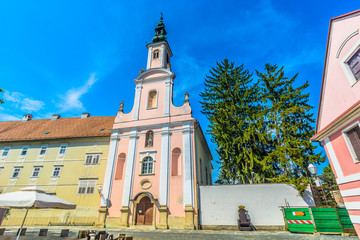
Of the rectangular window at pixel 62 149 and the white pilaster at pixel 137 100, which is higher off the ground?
the white pilaster at pixel 137 100

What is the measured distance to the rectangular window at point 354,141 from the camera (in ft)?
21.2

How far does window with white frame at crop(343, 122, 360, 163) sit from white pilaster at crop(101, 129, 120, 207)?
16.4 meters

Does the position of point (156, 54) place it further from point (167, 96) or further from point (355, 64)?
point (355, 64)

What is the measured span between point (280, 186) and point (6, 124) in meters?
33.1

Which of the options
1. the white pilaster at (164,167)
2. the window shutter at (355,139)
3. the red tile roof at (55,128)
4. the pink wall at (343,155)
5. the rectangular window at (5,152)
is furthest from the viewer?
the red tile roof at (55,128)

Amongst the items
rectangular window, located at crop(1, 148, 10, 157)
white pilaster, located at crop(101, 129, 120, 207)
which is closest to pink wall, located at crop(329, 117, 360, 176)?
white pilaster, located at crop(101, 129, 120, 207)

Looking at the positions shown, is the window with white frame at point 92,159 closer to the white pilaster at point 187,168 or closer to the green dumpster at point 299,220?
the white pilaster at point 187,168

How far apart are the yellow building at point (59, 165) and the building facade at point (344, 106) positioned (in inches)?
687

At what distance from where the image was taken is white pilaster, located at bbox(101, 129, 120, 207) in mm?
16094

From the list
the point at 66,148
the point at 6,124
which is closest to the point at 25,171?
the point at 66,148

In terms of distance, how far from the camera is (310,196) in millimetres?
12594

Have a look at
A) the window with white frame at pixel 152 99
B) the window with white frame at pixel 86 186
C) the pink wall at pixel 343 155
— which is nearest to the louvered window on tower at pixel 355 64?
the pink wall at pixel 343 155

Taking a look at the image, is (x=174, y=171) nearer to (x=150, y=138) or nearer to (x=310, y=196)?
(x=150, y=138)

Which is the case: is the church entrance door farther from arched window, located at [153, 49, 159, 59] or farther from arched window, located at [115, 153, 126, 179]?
arched window, located at [153, 49, 159, 59]
